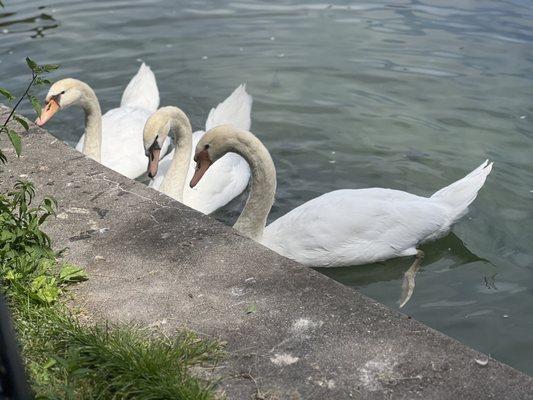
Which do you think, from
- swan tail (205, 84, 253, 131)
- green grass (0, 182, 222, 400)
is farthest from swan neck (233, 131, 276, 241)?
green grass (0, 182, 222, 400)

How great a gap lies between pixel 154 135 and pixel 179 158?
377mm

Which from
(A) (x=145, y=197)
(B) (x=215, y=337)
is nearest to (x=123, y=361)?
(B) (x=215, y=337)

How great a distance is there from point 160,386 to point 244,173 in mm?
4329

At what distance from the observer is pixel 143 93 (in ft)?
25.6

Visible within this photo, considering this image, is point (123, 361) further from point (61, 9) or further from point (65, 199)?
point (61, 9)

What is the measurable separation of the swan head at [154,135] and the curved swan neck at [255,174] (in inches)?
28.2

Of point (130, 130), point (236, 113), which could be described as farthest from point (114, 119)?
point (236, 113)

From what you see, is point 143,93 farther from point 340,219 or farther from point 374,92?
point 340,219

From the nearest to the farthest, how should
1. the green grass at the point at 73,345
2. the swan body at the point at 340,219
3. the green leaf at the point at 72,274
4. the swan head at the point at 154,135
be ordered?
the green grass at the point at 73,345 < the green leaf at the point at 72,274 < the swan body at the point at 340,219 < the swan head at the point at 154,135

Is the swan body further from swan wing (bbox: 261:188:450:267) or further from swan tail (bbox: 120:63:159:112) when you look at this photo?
swan tail (bbox: 120:63:159:112)

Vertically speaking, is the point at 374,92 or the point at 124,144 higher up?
the point at 124,144

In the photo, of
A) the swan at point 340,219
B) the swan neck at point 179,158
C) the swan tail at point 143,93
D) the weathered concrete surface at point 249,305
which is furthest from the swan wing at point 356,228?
the swan tail at point 143,93

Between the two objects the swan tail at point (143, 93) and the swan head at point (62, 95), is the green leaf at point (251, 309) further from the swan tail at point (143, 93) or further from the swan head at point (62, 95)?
the swan tail at point (143, 93)

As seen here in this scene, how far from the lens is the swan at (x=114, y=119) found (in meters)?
6.55
